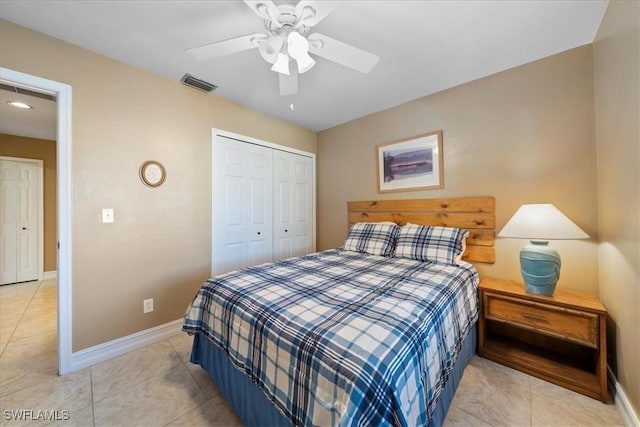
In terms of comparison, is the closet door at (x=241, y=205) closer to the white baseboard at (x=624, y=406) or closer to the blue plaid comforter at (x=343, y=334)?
the blue plaid comforter at (x=343, y=334)

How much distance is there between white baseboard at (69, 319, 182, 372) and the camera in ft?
5.93

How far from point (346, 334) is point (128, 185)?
2186 mm

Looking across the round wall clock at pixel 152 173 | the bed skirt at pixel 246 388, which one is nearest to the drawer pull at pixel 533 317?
the bed skirt at pixel 246 388

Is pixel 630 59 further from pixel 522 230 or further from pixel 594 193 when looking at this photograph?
pixel 522 230

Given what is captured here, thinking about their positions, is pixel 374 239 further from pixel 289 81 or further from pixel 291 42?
pixel 291 42

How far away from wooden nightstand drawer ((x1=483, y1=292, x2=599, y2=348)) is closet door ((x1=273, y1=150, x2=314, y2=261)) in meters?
2.33

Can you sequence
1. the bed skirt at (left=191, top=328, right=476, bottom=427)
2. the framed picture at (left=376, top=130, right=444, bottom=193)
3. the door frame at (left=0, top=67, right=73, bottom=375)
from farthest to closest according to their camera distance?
the framed picture at (left=376, top=130, right=444, bottom=193)
the door frame at (left=0, top=67, right=73, bottom=375)
the bed skirt at (left=191, top=328, right=476, bottom=427)

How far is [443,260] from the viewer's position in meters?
2.08

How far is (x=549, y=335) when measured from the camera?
167 centimetres

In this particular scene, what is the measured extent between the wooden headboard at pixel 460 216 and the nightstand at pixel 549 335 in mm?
301

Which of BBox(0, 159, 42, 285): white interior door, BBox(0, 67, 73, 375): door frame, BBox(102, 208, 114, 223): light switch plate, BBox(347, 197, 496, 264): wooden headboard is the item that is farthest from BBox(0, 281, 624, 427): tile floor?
BBox(0, 159, 42, 285): white interior door

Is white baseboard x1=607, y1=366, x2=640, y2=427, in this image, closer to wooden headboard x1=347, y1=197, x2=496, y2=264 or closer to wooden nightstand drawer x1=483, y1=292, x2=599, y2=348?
wooden nightstand drawer x1=483, y1=292, x2=599, y2=348

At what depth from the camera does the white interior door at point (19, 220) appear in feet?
12.0

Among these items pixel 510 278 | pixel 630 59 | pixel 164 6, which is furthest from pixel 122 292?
pixel 630 59
